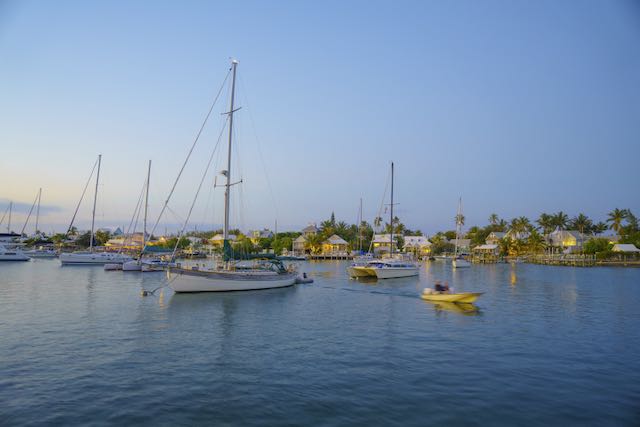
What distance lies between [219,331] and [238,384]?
27.7 ft

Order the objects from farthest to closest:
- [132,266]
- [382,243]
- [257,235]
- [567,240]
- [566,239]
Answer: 1. [257,235]
2. [382,243]
3. [566,239]
4. [567,240]
5. [132,266]

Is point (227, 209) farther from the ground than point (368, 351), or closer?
farther from the ground

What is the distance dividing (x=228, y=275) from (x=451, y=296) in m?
18.9

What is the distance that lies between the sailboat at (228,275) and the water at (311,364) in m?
3.55

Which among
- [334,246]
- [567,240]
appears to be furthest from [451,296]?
[567,240]

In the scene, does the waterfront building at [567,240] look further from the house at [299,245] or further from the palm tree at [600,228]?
the house at [299,245]

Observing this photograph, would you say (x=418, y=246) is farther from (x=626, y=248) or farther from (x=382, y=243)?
(x=626, y=248)

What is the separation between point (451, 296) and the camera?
106ft

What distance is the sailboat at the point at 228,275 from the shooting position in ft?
112

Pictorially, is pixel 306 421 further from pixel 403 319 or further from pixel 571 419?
pixel 403 319

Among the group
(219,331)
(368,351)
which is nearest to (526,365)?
(368,351)

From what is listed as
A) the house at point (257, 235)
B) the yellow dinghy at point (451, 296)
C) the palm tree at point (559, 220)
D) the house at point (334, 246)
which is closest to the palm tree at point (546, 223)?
the palm tree at point (559, 220)

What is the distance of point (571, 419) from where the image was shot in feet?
38.2

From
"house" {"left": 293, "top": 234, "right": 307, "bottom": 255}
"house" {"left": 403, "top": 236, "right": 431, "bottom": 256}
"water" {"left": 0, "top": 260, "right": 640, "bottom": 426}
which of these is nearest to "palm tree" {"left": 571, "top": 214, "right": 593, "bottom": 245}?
"house" {"left": 403, "top": 236, "right": 431, "bottom": 256}
